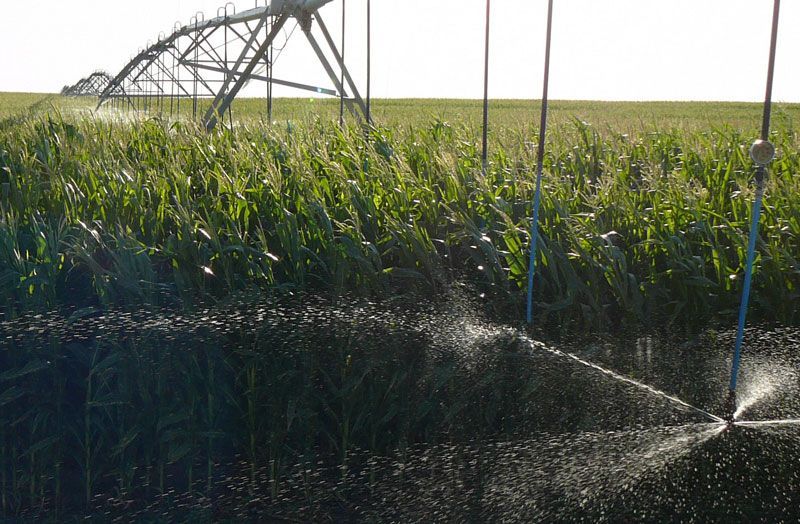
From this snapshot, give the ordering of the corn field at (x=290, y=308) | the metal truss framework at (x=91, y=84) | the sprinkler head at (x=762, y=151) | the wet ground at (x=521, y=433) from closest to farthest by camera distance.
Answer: the sprinkler head at (x=762, y=151) < the wet ground at (x=521, y=433) < the corn field at (x=290, y=308) < the metal truss framework at (x=91, y=84)

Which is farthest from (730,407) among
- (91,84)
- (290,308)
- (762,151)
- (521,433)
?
(91,84)

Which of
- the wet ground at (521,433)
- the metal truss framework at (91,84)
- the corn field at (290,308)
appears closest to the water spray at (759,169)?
the wet ground at (521,433)

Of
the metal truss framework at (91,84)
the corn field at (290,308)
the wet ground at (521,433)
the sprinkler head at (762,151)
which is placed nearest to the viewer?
the sprinkler head at (762,151)

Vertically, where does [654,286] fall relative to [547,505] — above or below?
above

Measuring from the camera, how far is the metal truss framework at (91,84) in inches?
1211

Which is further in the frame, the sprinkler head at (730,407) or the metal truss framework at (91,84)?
the metal truss framework at (91,84)

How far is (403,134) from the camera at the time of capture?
7.21 meters

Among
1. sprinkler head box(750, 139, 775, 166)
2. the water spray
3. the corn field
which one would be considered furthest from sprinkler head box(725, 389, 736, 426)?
sprinkler head box(750, 139, 775, 166)

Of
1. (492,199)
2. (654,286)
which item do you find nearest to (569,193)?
(492,199)

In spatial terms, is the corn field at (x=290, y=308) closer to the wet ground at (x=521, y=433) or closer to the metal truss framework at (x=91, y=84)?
the wet ground at (x=521, y=433)

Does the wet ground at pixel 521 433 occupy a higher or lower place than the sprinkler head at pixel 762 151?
lower

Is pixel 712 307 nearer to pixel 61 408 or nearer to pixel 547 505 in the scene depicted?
pixel 547 505

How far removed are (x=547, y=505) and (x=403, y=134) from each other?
4.87 m

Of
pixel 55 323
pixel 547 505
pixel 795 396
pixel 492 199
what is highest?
pixel 492 199
